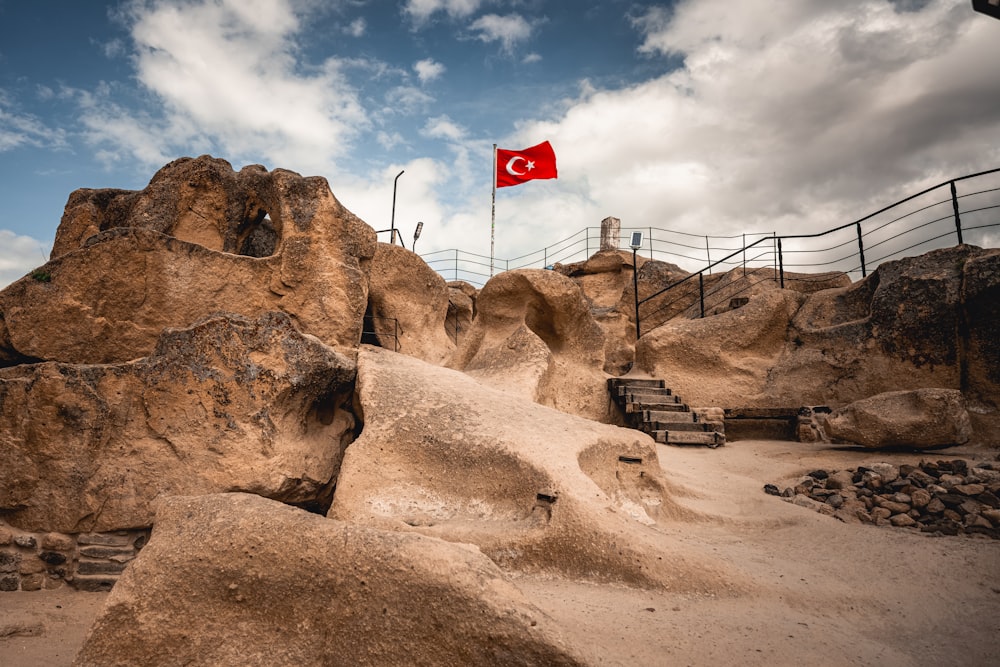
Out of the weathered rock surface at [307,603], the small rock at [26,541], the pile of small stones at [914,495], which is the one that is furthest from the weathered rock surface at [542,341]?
the weathered rock surface at [307,603]

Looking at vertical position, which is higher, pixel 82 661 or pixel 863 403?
pixel 863 403

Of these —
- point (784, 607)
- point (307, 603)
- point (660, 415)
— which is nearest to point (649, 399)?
point (660, 415)

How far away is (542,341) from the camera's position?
7453 millimetres

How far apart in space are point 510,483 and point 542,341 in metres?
4.14

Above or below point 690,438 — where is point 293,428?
above

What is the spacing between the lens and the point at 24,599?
3.28 m

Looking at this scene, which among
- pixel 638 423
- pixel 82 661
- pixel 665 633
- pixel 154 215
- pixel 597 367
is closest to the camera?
pixel 82 661

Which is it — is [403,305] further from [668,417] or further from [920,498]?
[920,498]

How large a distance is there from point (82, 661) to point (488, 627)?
58.9 inches

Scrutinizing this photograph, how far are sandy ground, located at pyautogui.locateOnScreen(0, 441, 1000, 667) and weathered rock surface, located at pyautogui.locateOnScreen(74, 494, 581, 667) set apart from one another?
1.05 feet

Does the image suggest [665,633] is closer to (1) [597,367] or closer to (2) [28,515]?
(2) [28,515]

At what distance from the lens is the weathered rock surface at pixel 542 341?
7215 mm

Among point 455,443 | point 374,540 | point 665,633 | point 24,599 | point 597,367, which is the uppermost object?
point 597,367

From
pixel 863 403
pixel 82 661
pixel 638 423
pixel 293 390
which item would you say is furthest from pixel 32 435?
pixel 863 403
